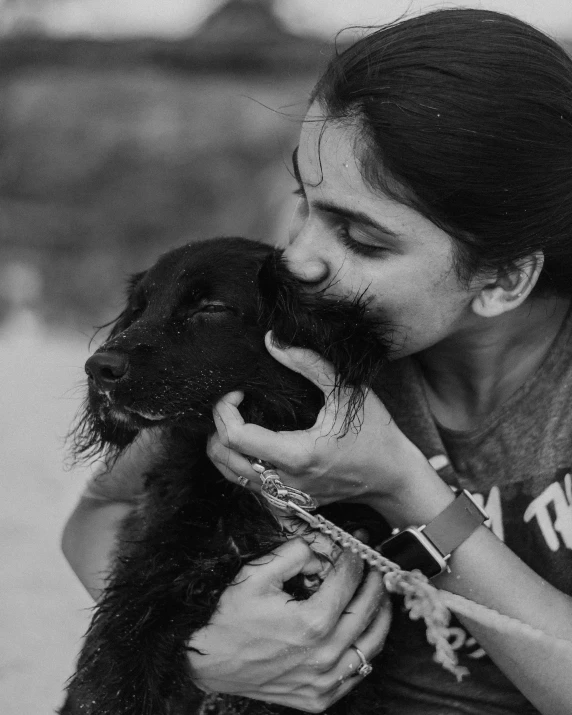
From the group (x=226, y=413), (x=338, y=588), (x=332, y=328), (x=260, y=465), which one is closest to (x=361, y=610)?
(x=338, y=588)

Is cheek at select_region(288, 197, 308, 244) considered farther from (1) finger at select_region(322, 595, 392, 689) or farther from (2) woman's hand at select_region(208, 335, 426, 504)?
(1) finger at select_region(322, 595, 392, 689)

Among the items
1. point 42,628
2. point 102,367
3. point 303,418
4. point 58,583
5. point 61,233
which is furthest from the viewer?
point 61,233

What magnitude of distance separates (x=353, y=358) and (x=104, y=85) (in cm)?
709

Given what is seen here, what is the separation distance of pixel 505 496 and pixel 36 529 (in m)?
2.59

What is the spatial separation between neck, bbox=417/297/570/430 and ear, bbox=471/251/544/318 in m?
0.13

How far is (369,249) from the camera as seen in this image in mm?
2051

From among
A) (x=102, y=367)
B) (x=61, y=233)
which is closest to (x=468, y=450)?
(x=102, y=367)

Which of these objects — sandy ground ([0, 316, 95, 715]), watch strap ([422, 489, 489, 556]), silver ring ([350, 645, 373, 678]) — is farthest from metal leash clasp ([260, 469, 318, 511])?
sandy ground ([0, 316, 95, 715])

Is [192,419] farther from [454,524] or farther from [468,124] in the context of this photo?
[468,124]

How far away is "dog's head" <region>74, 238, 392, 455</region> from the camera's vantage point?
1962mm

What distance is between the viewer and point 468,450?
2.25 meters

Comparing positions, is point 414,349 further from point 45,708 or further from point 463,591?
point 45,708

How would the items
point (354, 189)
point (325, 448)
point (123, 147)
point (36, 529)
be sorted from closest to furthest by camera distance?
point (325, 448) < point (354, 189) < point (36, 529) < point (123, 147)

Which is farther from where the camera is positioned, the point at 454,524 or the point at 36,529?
the point at 36,529
